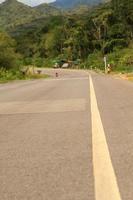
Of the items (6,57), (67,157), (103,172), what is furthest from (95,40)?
(103,172)

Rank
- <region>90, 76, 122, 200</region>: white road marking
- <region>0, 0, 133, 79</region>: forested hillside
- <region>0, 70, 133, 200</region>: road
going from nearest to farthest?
<region>90, 76, 122, 200</region>: white road marking < <region>0, 70, 133, 200</region>: road < <region>0, 0, 133, 79</region>: forested hillside

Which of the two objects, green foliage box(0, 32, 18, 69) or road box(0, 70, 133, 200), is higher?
road box(0, 70, 133, 200)

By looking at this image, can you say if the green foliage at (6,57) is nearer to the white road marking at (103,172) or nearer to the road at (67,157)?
the road at (67,157)

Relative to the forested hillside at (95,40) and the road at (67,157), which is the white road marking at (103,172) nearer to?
the road at (67,157)

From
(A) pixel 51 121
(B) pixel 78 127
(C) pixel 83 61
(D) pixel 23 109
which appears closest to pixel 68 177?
(B) pixel 78 127

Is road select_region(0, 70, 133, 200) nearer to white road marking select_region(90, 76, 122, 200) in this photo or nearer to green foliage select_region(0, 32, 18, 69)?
white road marking select_region(90, 76, 122, 200)

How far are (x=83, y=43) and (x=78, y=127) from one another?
132 m

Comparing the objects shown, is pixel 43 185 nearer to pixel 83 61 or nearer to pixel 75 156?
pixel 75 156

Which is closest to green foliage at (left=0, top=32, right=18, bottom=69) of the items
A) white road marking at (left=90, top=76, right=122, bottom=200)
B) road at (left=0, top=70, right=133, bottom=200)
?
road at (left=0, top=70, right=133, bottom=200)

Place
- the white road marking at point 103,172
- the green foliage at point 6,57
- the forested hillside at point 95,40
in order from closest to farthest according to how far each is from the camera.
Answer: the white road marking at point 103,172 → the green foliage at point 6,57 → the forested hillside at point 95,40

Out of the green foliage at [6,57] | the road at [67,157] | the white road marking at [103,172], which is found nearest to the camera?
the white road marking at [103,172]

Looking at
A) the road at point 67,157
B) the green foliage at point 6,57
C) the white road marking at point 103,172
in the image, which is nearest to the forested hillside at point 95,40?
the green foliage at point 6,57

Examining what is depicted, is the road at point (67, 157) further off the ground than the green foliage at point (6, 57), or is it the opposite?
the road at point (67, 157)

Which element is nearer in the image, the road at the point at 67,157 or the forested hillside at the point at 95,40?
the road at the point at 67,157
